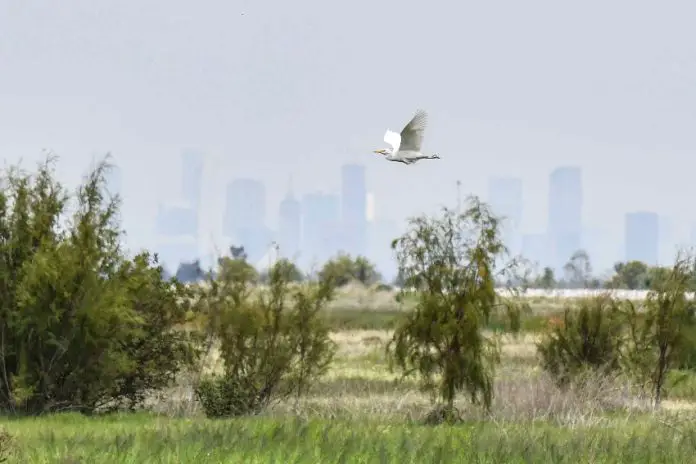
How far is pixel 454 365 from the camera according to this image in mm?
16844

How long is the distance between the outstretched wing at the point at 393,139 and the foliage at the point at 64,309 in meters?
5.16

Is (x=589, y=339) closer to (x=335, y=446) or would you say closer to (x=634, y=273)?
(x=335, y=446)

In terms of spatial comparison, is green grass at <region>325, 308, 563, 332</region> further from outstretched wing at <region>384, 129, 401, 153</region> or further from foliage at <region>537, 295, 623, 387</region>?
outstretched wing at <region>384, 129, 401, 153</region>

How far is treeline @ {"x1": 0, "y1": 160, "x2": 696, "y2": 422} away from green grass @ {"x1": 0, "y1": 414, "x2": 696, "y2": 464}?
403 centimetres

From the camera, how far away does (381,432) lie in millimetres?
12359

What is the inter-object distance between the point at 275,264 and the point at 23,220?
4.23m

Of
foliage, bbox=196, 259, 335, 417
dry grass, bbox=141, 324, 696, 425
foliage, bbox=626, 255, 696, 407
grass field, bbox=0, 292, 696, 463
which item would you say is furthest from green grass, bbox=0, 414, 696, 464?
foliage, bbox=626, 255, 696, 407

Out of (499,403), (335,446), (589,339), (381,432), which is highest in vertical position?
(589,339)

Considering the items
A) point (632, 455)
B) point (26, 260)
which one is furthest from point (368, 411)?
point (632, 455)

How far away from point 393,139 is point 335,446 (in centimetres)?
664

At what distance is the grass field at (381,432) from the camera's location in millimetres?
9781

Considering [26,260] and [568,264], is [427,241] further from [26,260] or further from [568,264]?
[568,264]

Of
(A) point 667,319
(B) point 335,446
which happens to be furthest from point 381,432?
(A) point 667,319

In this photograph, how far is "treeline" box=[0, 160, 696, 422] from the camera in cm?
1702
